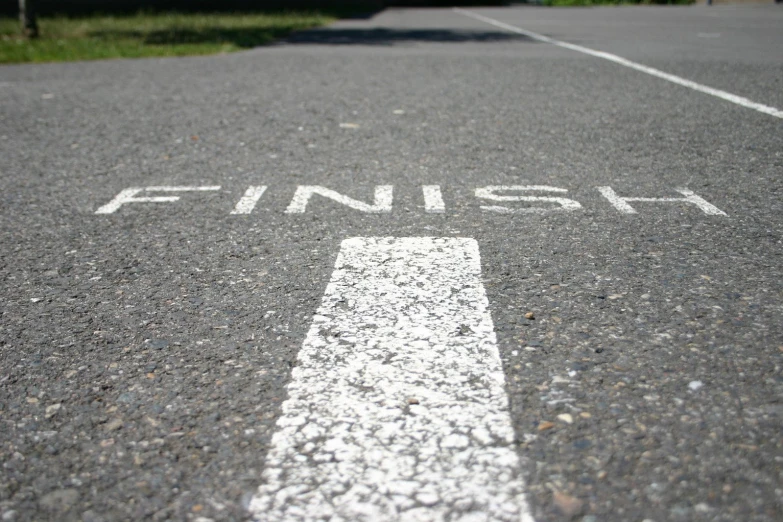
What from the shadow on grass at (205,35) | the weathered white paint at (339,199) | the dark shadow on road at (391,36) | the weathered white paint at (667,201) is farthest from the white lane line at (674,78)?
the shadow on grass at (205,35)

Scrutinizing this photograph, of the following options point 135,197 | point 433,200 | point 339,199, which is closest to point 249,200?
point 339,199

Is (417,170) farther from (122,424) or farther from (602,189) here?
(122,424)

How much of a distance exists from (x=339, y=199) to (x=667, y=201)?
1.56 m

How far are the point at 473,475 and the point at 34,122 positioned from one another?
18.2 feet

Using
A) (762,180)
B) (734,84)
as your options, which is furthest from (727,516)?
(734,84)

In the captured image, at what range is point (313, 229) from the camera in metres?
3.61

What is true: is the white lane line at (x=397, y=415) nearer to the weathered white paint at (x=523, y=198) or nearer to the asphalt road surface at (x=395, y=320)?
the asphalt road surface at (x=395, y=320)

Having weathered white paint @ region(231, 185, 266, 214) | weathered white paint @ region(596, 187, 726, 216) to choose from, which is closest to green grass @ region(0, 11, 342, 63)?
weathered white paint @ region(231, 185, 266, 214)

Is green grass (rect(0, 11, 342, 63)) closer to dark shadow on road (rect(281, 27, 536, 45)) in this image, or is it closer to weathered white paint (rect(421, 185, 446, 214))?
dark shadow on road (rect(281, 27, 536, 45))

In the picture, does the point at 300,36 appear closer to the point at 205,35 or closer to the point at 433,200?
the point at 205,35

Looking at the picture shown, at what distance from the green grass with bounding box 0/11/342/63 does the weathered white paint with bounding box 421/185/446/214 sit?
27.4ft

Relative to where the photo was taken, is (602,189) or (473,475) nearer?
(473,475)

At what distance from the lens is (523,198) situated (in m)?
4.03

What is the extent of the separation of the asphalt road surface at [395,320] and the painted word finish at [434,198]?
0.02 metres
